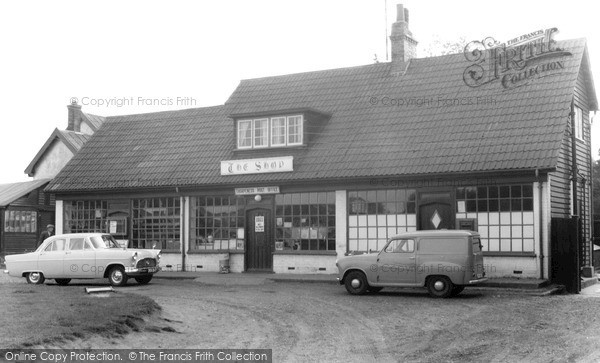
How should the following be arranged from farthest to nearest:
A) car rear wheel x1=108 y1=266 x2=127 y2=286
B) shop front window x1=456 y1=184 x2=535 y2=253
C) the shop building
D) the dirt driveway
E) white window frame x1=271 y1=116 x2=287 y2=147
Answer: white window frame x1=271 y1=116 x2=287 y2=147, car rear wheel x1=108 y1=266 x2=127 y2=286, the shop building, shop front window x1=456 y1=184 x2=535 y2=253, the dirt driveway

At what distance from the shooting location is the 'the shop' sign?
82.9 feet

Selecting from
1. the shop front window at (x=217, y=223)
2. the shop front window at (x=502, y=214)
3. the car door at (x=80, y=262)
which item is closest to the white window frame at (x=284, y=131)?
the shop front window at (x=217, y=223)

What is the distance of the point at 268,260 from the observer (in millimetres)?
25688

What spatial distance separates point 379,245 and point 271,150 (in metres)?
5.58

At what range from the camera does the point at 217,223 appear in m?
26.5

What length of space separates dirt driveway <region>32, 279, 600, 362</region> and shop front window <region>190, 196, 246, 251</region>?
7020 mm

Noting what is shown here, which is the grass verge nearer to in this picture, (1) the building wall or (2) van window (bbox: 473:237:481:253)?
(2) van window (bbox: 473:237:481:253)

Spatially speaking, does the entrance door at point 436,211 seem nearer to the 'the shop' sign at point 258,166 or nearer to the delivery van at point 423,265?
the delivery van at point 423,265

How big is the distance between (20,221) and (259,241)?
21.2 m

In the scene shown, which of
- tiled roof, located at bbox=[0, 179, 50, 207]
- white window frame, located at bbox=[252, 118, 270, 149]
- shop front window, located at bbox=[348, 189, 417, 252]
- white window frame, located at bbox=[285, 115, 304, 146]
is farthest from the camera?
tiled roof, located at bbox=[0, 179, 50, 207]

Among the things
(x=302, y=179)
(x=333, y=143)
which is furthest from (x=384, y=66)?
(x=302, y=179)

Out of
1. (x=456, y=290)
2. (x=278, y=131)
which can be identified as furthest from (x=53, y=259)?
(x=456, y=290)

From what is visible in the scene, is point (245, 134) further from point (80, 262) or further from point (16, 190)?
point (16, 190)

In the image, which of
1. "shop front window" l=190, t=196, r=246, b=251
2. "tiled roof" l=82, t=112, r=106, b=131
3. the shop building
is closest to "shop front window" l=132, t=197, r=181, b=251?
the shop building
